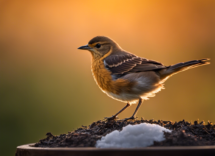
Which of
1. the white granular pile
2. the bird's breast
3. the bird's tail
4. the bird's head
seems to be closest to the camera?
the white granular pile

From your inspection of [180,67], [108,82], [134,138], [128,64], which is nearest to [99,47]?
[128,64]

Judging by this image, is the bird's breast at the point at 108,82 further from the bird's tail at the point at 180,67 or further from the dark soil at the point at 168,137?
the dark soil at the point at 168,137

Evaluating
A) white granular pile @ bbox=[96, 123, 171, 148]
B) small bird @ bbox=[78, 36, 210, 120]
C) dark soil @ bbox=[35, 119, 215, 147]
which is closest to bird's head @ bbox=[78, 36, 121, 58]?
small bird @ bbox=[78, 36, 210, 120]

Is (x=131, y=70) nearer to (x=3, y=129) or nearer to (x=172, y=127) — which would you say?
(x=172, y=127)

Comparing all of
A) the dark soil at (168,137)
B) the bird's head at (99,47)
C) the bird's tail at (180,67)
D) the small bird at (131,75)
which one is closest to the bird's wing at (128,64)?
the small bird at (131,75)

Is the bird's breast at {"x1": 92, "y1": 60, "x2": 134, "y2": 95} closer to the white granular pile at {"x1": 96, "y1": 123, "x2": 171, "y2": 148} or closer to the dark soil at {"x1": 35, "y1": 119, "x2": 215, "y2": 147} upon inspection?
the dark soil at {"x1": 35, "y1": 119, "x2": 215, "y2": 147}

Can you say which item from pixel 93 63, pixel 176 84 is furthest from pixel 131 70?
pixel 176 84

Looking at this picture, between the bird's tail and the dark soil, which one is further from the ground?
the bird's tail
